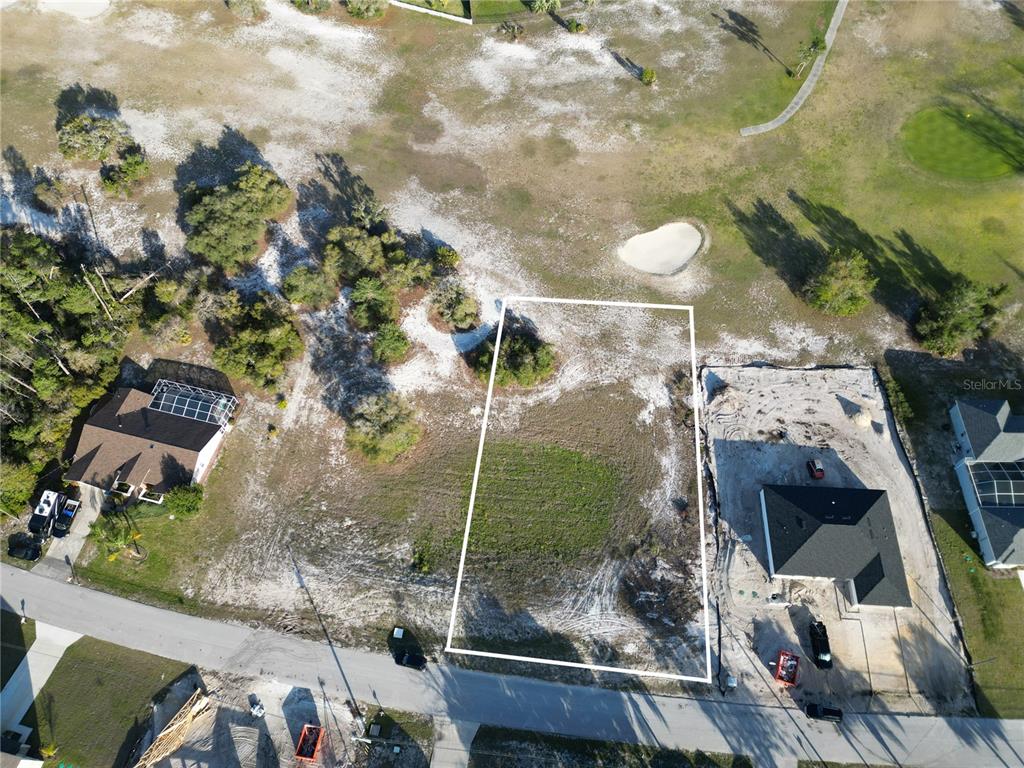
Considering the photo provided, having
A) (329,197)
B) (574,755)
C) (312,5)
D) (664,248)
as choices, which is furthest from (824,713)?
(312,5)

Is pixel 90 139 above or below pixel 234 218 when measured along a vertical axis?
above

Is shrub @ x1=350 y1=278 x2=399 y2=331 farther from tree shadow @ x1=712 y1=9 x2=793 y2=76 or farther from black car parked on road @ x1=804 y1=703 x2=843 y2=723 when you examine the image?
tree shadow @ x1=712 y1=9 x2=793 y2=76

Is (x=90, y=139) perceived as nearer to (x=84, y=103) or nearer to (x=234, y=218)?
(x=84, y=103)

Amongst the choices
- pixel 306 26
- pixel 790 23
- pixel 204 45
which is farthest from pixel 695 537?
pixel 204 45

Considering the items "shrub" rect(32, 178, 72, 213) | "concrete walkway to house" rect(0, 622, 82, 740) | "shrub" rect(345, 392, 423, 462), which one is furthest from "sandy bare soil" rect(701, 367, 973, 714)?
"shrub" rect(32, 178, 72, 213)

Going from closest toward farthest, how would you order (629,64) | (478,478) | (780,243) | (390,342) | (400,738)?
(400,738), (478,478), (390,342), (780,243), (629,64)

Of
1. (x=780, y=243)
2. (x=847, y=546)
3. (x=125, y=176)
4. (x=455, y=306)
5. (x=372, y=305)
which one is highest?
(x=780, y=243)
